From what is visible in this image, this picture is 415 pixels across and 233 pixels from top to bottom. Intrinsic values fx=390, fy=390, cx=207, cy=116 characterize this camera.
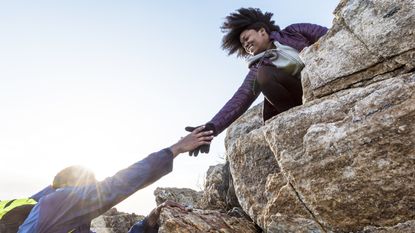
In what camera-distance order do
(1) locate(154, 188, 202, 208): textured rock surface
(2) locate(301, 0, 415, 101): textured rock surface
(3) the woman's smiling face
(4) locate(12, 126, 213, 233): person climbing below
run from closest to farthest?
(2) locate(301, 0, 415, 101): textured rock surface < (4) locate(12, 126, 213, 233): person climbing below < (3) the woman's smiling face < (1) locate(154, 188, 202, 208): textured rock surface

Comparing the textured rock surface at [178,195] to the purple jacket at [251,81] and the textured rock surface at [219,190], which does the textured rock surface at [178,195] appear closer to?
the textured rock surface at [219,190]

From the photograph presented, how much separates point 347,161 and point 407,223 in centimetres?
70

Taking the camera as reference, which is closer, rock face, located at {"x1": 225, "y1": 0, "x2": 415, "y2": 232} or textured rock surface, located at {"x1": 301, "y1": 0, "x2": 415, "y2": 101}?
rock face, located at {"x1": 225, "y1": 0, "x2": 415, "y2": 232}

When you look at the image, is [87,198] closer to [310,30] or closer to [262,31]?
[262,31]

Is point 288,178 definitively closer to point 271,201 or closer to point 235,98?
point 271,201

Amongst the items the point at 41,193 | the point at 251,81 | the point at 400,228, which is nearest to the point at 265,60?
the point at 251,81

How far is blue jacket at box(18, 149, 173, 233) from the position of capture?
4.39m

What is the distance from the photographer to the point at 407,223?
130 inches

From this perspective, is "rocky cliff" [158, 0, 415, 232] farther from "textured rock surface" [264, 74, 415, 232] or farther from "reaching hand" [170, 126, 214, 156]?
"reaching hand" [170, 126, 214, 156]

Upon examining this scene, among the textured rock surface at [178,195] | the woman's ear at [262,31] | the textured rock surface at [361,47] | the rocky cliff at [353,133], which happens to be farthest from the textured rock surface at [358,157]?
the textured rock surface at [178,195]

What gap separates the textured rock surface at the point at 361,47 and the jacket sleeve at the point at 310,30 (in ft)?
4.11

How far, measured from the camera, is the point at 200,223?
460 cm

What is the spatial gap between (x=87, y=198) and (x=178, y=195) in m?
4.87

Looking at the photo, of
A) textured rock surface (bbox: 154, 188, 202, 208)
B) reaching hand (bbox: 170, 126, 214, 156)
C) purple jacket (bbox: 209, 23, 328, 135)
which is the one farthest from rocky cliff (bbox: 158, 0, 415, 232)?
textured rock surface (bbox: 154, 188, 202, 208)
